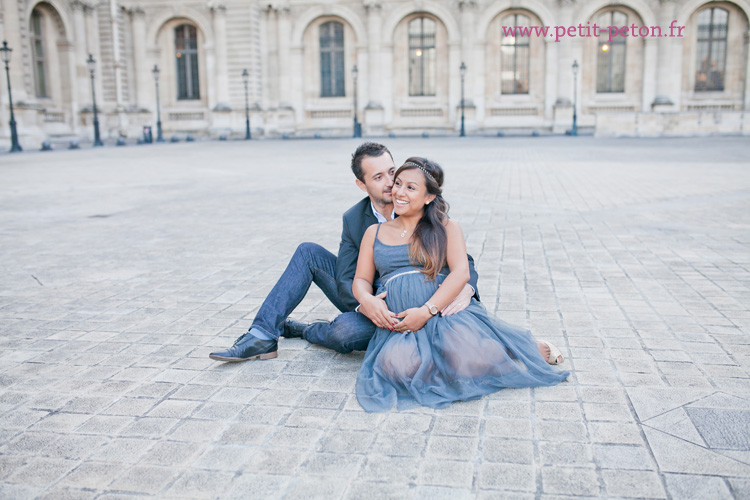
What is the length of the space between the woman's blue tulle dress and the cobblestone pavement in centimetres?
8

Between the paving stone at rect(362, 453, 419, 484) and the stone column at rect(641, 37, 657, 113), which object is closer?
the paving stone at rect(362, 453, 419, 484)

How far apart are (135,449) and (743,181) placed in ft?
40.1

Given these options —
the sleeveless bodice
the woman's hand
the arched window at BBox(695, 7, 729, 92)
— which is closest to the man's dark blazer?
the sleeveless bodice

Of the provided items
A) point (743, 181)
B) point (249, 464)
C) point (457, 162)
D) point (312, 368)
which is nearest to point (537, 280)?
point (312, 368)

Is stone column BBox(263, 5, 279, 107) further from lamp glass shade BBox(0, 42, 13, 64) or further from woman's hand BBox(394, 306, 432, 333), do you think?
woman's hand BBox(394, 306, 432, 333)

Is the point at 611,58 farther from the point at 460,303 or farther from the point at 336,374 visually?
the point at 336,374

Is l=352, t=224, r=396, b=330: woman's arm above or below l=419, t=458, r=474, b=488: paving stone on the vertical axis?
above

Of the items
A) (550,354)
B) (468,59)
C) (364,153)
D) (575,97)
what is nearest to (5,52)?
(468,59)

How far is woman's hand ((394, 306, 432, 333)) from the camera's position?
11.4 ft

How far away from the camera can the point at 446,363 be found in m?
3.39

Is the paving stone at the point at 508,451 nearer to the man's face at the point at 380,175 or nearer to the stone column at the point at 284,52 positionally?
the man's face at the point at 380,175

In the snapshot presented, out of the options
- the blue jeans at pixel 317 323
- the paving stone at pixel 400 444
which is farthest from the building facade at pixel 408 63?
the paving stone at pixel 400 444

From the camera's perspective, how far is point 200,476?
260cm

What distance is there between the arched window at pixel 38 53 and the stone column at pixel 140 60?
6.20m
